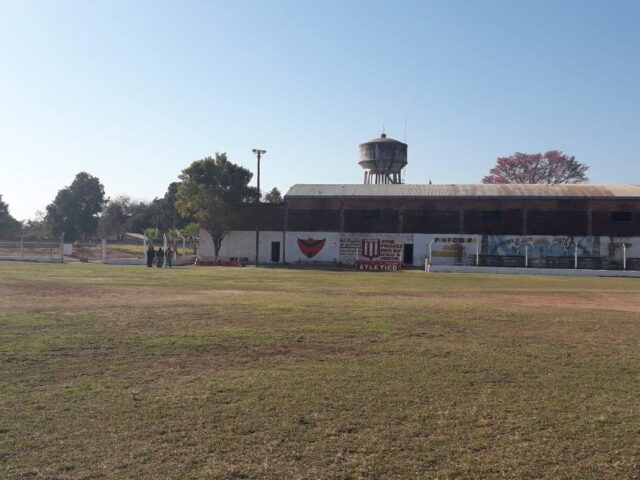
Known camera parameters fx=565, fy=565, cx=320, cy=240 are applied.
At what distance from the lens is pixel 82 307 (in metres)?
14.3

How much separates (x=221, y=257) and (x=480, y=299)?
130 feet

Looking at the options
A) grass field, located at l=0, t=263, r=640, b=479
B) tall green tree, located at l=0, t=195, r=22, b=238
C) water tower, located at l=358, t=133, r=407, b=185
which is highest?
water tower, located at l=358, t=133, r=407, b=185

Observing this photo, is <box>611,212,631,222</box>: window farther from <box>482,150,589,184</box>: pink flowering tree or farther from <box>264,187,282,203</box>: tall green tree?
<box>264,187,282,203</box>: tall green tree

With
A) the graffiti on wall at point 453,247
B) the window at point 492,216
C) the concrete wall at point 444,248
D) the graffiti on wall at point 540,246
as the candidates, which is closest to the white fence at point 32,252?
the concrete wall at point 444,248

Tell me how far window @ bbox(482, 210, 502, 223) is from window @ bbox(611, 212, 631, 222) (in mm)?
9229

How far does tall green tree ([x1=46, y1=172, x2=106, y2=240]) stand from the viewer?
3708 inches

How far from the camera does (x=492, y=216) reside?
49.5 m

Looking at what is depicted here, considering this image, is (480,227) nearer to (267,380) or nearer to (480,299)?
(480,299)

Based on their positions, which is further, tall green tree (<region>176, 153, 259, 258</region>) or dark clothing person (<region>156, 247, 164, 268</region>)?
tall green tree (<region>176, 153, 259, 258</region>)

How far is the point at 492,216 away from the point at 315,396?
45.6 m

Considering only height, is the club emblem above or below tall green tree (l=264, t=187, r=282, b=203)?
below

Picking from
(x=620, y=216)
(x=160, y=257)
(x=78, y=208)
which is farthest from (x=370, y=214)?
(x=78, y=208)

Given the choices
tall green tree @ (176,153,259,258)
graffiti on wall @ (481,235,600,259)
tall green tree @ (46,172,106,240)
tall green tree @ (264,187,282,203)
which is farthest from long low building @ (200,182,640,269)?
tall green tree @ (46,172,106,240)

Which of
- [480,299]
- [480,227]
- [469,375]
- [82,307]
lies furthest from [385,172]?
[469,375]
